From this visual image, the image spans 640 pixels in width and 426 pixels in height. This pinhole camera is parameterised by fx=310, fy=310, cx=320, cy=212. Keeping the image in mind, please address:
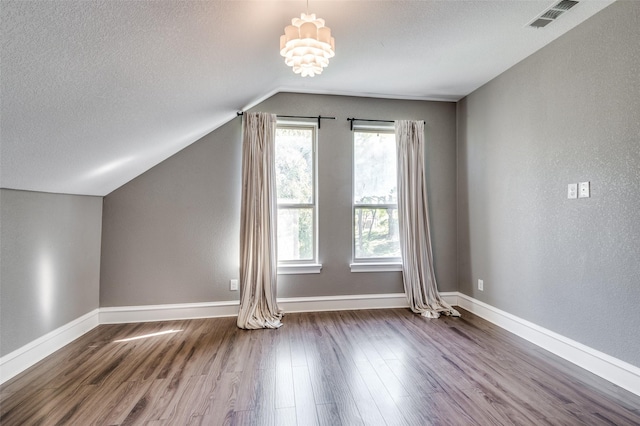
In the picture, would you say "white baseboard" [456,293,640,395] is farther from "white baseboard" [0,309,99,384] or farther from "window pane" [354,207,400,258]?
"white baseboard" [0,309,99,384]

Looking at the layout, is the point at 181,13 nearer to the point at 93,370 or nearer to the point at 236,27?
the point at 236,27

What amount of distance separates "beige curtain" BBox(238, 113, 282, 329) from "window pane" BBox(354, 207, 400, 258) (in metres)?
1.05

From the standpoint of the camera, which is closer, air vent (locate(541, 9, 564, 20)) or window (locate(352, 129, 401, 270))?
air vent (locate(541, 9, 564, 20))

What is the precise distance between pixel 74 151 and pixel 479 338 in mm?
3573

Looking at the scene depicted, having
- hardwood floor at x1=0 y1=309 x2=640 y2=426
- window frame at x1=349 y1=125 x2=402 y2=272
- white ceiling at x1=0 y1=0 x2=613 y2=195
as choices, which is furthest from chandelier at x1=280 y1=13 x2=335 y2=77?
hardwood floor at x1=0 y1=309 x2=640 y2=426

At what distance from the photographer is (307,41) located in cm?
173

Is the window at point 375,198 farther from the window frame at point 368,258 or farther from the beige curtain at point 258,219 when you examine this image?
the beige curtain at point 258,219

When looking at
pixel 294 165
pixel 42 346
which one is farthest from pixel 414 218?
pixel 42 346

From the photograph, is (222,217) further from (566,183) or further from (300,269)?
(566,183)

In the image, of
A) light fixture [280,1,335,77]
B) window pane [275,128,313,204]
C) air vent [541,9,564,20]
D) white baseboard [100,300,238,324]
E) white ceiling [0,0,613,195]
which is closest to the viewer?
white ceiling [0,0,613,195]

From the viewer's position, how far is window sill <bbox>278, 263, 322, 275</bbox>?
3.54 m

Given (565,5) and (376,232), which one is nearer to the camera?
(565,5)

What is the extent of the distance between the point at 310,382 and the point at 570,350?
80.1 inches

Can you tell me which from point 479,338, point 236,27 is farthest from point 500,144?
point 236,27
